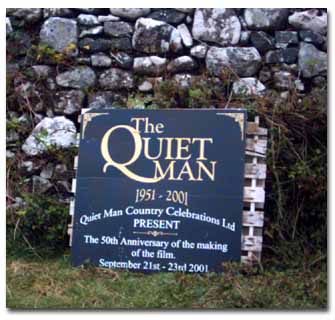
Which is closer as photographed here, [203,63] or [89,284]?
[89,284]

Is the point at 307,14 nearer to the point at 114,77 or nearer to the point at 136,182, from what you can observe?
the point at 114,77

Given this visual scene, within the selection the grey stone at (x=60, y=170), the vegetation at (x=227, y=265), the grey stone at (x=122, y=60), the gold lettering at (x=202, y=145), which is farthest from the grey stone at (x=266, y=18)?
the grey stone at (x=60, y=170)

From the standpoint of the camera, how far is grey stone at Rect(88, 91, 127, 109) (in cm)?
410

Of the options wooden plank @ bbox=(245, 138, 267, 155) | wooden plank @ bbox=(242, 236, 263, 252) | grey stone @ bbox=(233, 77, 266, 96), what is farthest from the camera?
grey stone @ bbox=(233, 77, 266, 96)

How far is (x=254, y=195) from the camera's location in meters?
3.52

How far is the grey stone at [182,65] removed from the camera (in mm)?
4082

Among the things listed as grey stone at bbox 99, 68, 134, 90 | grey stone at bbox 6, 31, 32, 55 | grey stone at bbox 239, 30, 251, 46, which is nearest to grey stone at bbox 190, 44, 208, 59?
grey stone at bbox 239, 30, 251, 46

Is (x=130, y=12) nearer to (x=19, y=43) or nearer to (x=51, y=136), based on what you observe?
(x=19, y=43)

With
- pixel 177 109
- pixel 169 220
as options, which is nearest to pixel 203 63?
pixel 177 109

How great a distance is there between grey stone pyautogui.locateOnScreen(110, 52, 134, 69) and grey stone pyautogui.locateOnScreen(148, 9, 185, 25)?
33 cm

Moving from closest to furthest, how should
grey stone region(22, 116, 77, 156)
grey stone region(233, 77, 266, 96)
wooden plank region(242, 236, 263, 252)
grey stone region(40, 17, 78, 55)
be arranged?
wooden plank region(242, 236, 263, 252) → grey stone region(233, 77, 266, 96) → grey stone region(22, 116, 77, 156) → grey stone region(40, 17, 78, 55)

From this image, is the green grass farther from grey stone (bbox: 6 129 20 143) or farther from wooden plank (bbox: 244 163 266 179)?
grey stone (bbox: 6 129 20 143)

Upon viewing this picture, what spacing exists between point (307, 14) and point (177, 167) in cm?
146

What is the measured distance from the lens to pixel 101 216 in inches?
141
